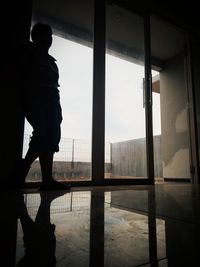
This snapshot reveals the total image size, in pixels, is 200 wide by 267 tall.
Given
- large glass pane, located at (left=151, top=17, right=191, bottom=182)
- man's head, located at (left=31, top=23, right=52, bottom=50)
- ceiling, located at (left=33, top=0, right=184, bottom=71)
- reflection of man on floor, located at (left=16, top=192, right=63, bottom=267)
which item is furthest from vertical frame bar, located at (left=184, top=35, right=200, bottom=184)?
reflection of man on floor, located at (left=16, top=192, right=63, bottom=267)

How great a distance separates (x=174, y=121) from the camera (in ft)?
15.3

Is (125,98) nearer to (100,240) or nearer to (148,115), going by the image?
(148,115)

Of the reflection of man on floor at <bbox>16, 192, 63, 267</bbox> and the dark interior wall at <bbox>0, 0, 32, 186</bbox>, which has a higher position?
the dark interior wall at <bbox>0, 0, 32, 186</bbox>

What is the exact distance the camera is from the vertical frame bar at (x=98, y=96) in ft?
8.00

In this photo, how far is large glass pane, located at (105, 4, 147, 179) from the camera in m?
2.77

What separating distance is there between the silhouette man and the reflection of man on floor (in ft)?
3.63

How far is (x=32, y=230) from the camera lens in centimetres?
49

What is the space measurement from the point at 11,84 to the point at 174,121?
11.7 feet

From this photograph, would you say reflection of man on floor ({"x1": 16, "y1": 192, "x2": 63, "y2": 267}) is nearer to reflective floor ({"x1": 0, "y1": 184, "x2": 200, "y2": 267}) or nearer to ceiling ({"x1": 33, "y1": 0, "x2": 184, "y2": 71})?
reflective floor ({"x1": 0, "y1": 184, "x2": 200, "y2": 267})

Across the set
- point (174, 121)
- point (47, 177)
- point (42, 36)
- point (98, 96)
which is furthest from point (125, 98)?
point (174, 121)

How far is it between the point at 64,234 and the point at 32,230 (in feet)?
Result: 0.26

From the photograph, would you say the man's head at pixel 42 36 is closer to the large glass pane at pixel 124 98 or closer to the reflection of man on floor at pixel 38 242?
the large glass pane at pixel 124 98

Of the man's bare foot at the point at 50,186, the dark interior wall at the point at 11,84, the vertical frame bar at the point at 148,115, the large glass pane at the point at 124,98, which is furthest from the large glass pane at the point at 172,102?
the man's bare foot at the point at 50,186

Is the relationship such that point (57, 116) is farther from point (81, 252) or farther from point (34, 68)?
point (81, 252)
